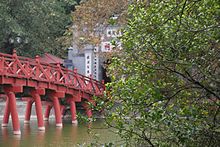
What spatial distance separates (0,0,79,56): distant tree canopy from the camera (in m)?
25.0

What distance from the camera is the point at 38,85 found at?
18.0 meters

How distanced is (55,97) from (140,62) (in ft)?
45.7

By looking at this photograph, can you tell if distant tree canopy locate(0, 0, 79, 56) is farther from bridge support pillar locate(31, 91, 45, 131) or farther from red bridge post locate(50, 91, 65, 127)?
bridge support pillar locate(31, 91, 45, 131)

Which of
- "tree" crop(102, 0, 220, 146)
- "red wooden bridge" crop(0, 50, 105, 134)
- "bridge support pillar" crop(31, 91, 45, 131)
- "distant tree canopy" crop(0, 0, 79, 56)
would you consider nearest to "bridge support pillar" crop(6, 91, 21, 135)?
"red wooden bridge" crop(0, 50, 105, 134)

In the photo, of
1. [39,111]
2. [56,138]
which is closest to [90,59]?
[39,111]

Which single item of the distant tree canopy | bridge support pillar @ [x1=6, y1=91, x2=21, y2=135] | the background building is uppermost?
the distant tree canopy

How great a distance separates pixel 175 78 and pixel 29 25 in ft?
69.1

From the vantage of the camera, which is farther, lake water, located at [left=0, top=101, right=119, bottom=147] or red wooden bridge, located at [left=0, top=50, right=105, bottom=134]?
red wooden bridge, located at [left=0, top=50, right=105, bottom=134]

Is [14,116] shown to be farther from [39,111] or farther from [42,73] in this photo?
[42,73]

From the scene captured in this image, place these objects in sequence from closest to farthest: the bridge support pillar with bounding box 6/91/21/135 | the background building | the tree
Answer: the tree
the bridge support pillar with bounding box 6/91/21/135
the background building

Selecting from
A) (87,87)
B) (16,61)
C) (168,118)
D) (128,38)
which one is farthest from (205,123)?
(87,87)

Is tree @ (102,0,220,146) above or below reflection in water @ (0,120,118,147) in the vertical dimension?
above

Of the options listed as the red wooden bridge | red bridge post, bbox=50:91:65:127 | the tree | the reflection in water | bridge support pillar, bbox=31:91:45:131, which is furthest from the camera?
red bridge post, bbox=50:91:65:127

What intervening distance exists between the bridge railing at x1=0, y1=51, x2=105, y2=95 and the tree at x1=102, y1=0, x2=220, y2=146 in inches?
416
